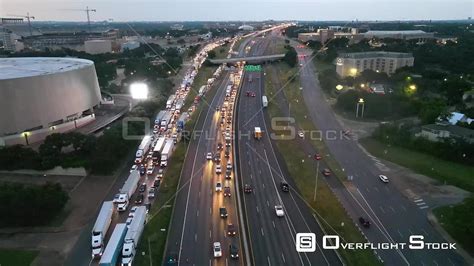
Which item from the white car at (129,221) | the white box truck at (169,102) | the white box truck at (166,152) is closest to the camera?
the white car at (129,221)

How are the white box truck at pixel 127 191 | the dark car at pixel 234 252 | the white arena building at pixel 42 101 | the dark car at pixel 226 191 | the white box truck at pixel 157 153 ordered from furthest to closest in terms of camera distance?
the white arena building at pixel 42 101
the white box truck at pixel 157 153
the dark car at pixel 226 191
the white box truck at pixel 127 191
the dark car at pixel 234 252

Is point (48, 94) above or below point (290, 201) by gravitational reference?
above

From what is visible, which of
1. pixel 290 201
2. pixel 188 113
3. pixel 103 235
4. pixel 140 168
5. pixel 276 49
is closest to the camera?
pixel 103 235

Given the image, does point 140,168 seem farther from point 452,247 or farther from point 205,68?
point 205,68

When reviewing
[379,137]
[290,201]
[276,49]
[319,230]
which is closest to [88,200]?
[290,201]

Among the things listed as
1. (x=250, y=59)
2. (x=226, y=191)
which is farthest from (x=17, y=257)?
(x=250, y=59)

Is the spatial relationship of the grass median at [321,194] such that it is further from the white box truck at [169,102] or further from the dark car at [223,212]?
the white box truck at [169,102]

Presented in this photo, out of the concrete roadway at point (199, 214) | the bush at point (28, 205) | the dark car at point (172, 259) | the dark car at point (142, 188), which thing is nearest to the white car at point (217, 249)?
the concrete roadway at point (199, 214)
